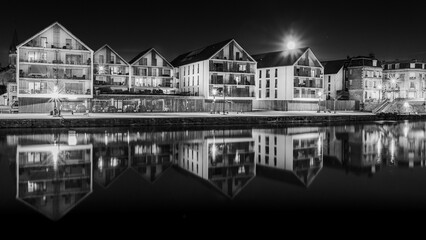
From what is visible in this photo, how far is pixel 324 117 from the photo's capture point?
184 feet

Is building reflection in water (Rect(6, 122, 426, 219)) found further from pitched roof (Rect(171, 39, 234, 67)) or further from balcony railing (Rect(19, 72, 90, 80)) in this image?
pitched roof (Rect(171, 39, 234, 67))

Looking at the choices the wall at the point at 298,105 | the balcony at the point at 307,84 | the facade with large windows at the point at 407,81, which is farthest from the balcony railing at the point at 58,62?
the facade with large windows at the point at 407,81

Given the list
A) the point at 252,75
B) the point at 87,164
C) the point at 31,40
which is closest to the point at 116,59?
the point at 31,40

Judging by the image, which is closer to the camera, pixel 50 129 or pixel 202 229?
pixel 202 229

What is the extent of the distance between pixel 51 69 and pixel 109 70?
1428 centimetres

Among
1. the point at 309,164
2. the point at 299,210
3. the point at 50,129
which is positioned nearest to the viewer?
the point at 299,210

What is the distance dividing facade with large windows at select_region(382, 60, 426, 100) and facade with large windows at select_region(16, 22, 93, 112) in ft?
238

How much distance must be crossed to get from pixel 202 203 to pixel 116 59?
6180 cm

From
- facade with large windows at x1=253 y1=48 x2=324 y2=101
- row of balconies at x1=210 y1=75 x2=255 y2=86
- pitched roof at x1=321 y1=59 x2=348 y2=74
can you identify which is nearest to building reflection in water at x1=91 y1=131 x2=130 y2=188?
row of balconies at x1=210 y1=75 x2=255 y2=86

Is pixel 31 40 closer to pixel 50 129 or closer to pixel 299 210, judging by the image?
pixel 50 129

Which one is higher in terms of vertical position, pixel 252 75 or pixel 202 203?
pixel 252 75

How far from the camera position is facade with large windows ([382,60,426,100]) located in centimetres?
9894

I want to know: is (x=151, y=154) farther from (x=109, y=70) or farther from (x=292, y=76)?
(x=292, y=76)

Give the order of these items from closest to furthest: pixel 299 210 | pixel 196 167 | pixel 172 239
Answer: pixel 172 239, pixel 299 210, pixel 196 167
